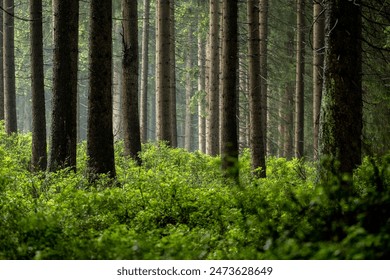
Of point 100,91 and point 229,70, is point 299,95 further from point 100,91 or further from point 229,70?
point 100,91

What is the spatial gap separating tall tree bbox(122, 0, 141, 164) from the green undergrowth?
6402mm

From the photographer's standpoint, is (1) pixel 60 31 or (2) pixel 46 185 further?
(1) pixel 60 31

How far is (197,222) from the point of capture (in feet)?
27.2

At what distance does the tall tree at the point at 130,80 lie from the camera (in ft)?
54.4

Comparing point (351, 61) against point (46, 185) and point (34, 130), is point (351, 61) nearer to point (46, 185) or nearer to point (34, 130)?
point (46, 185)

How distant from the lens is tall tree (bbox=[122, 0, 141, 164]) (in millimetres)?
16594

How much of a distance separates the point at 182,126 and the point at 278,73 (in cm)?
3923

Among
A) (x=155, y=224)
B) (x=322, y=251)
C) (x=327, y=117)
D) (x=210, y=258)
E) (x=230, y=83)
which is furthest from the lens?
(x=230, y=83)

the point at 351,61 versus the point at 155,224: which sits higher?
the point at 351,61

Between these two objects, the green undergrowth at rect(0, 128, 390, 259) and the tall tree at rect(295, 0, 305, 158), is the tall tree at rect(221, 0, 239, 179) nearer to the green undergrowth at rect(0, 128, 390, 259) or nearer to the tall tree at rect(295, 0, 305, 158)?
the green undergrowth at rect(0, 128, 390, 259)

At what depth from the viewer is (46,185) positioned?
10.6 m

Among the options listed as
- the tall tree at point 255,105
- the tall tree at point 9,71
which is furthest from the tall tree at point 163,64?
the tall tree at point 9,71
